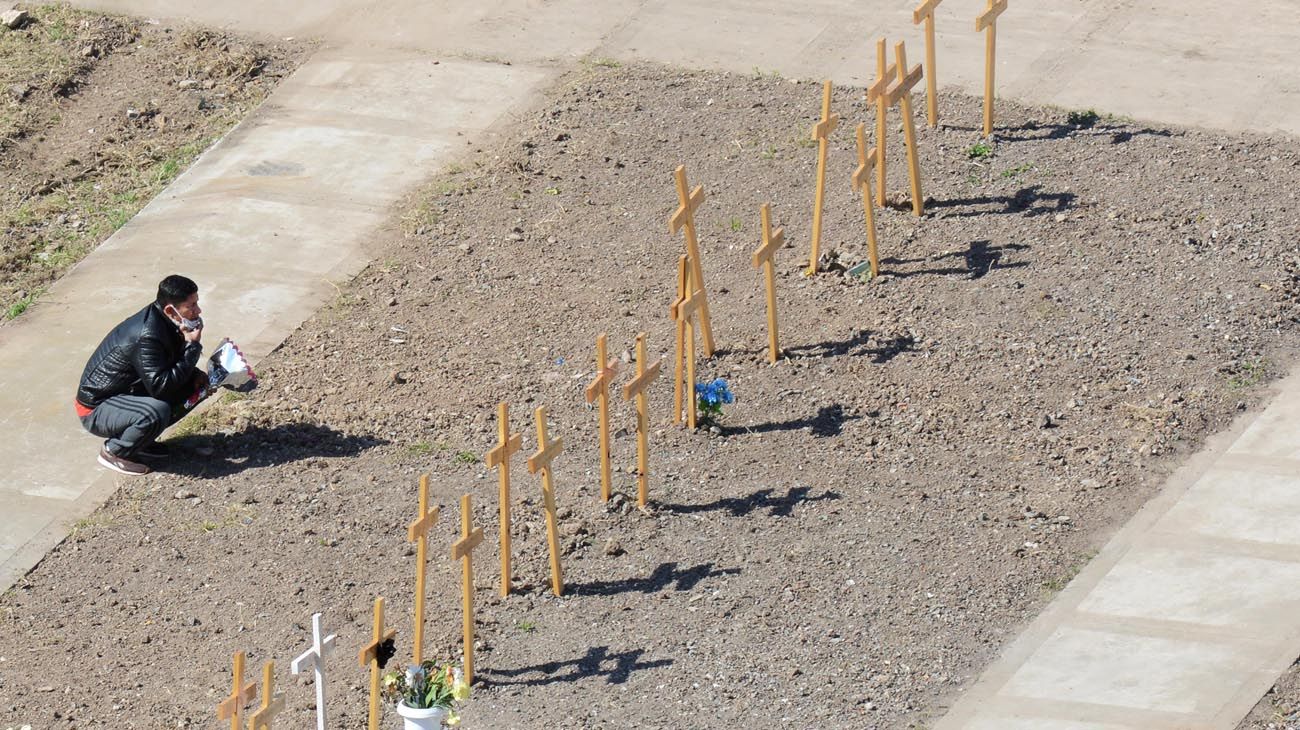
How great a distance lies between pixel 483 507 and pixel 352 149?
4.68m

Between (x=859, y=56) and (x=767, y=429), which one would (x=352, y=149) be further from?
(x=767, y=429)

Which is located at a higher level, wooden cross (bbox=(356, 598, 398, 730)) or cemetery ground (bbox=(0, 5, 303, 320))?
cemetery ground (bbox=(0, 5, 303, 320))

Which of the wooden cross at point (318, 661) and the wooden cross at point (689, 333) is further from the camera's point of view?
the wooden cross at point (689, 333)

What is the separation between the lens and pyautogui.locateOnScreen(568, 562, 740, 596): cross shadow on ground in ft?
31.7

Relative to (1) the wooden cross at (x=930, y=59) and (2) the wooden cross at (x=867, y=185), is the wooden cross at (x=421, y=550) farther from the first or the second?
(1) the wooden cross at (x=930, y=59)

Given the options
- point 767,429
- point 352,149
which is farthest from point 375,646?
point 352,149

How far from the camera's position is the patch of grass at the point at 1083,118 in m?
13.9

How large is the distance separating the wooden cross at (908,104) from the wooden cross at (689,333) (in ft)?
7.81

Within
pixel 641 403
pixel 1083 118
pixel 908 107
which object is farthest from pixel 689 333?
pixel 1083 118

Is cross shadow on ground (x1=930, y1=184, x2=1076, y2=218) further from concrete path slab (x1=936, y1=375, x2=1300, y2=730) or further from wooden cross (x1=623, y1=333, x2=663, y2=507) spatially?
wooden cross (x1=623, y1=333, x2=663, y2=507)

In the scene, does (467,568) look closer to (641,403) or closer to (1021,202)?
(641,403)

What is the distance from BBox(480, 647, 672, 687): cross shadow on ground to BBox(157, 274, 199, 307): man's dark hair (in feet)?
9.40

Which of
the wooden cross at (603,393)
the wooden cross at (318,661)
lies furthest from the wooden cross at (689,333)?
the wooden cross at (318,661)

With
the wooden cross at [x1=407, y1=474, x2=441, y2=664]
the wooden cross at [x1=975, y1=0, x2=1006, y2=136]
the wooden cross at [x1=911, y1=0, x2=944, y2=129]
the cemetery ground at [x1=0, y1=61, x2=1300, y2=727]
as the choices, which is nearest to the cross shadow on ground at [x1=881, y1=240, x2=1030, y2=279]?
the cemetery ground at [x1=0, y1=61, x2=1300, y2=727]
